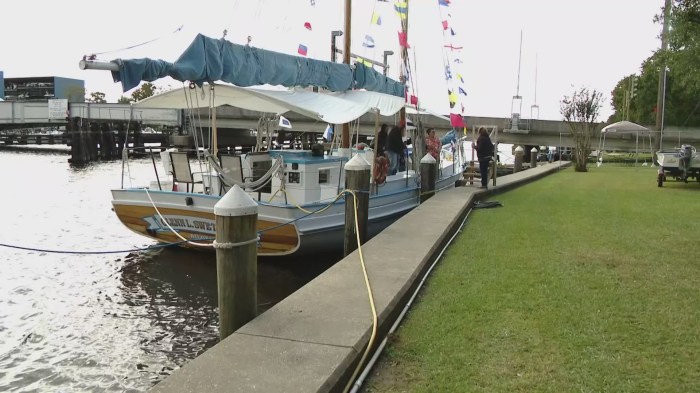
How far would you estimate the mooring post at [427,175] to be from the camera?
46.1ft

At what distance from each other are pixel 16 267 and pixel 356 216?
23.5ft

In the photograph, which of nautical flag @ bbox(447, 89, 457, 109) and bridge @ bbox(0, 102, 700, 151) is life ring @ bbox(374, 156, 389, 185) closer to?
nautical flag @ bbox(447, 89, 457, 109)

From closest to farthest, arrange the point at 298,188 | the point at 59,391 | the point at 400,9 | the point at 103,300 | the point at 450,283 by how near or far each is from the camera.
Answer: the point at 59,391 < the point at 450,283 < the point at 103,300 < the point at 298,188 < the point at 400,9

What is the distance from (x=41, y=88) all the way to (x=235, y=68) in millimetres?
111130

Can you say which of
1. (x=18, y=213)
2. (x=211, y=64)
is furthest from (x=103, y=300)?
(x=18, y=213)

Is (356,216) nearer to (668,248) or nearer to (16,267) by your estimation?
(668,248)

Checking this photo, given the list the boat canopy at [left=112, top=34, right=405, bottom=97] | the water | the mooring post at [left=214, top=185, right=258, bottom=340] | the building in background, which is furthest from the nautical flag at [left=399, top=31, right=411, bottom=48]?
the building in background

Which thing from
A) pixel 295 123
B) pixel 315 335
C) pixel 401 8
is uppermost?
pixel 401 8

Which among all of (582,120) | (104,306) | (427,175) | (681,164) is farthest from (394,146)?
(582,120)

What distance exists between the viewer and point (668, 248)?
802 cm

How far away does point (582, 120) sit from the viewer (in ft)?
103

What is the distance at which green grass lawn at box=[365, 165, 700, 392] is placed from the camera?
3977mm

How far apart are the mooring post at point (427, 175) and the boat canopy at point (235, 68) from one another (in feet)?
8.88

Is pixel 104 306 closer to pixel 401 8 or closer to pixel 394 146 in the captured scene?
pixel 394 146
